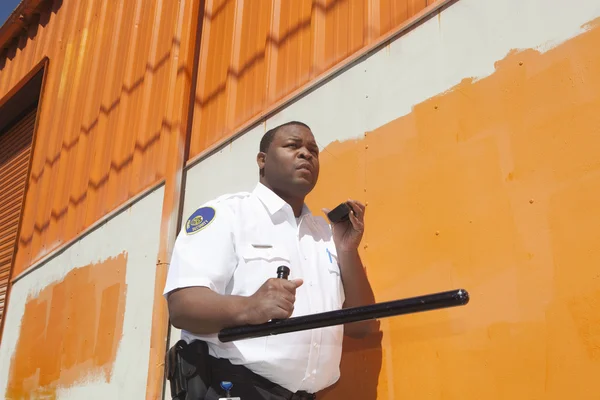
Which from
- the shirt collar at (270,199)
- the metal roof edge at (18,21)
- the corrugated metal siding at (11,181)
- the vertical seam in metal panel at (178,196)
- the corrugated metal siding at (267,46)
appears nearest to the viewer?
the shirt collar at (270,199)

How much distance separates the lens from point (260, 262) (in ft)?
6.65

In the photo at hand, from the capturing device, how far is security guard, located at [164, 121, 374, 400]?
183 centimetres

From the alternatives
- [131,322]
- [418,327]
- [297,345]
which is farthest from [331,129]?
[131,322]

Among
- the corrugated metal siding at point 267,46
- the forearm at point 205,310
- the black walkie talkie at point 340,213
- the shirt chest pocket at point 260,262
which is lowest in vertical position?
the forearm at point 205,310

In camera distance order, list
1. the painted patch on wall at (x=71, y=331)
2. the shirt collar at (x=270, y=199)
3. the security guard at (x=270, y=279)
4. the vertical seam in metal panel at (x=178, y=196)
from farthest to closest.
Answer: the painted patch on wall at (x=71, y=331) → the vertical seam in metal panel at (x=178, y=196) → the shirt collar at (x=270, y=199) → the security guard at (x=270, y=279)

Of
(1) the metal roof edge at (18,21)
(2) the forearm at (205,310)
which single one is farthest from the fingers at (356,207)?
(1) the metal roof edge at (18,21)

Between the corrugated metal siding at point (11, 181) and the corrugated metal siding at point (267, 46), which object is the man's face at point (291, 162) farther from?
the corrugated metal siding at point (11, 181)

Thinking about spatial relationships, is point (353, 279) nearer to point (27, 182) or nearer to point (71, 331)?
point (71, 331)

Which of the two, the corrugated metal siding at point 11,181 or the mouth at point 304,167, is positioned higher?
the corrugated metal siding at point 11,181

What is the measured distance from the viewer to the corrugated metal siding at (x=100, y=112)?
15.2ft

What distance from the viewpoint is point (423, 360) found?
2.21 meters

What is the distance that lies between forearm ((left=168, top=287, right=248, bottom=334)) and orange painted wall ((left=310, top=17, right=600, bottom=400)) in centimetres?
79

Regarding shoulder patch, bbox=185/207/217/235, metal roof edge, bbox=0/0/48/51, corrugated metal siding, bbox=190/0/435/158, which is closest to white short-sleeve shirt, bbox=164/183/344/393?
shoulder patch, bbox=185/207/217/235

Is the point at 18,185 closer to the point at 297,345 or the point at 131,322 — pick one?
the point at 131,322
